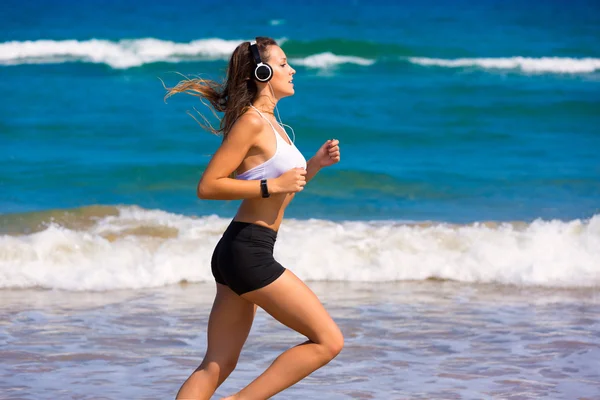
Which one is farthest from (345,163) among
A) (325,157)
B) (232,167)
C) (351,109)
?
(232,167)

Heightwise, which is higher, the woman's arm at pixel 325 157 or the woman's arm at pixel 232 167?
the woman's arm at pixel 325 157

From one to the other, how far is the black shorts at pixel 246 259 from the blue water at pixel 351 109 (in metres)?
8.01

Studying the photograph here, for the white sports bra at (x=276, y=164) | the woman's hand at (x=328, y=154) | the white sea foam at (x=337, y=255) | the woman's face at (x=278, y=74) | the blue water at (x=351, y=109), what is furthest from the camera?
the blue water at (x=351, y=109)

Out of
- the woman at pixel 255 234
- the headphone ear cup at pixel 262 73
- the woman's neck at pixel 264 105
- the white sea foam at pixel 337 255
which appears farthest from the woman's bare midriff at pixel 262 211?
the white sea foam at pixel 337 255

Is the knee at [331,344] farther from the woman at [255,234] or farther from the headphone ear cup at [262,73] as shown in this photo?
the headphone ear cup at [262,73]

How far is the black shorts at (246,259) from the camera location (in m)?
3.78

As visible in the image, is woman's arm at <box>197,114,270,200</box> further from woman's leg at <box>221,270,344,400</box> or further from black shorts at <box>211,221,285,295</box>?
woman's leg at <box>221,270,344,400</box>

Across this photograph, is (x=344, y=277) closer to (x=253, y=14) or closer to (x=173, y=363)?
(x=173, y=363)

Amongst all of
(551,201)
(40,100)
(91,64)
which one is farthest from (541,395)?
(91,64)

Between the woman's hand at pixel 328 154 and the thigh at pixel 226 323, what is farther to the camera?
the woman's hand at pixel 328 154

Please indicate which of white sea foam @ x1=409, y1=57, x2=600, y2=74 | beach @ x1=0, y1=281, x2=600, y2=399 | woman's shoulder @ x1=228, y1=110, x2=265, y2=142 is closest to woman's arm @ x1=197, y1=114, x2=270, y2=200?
woman's shoulder @ x1=228, y1=110, x2=265, y2=142

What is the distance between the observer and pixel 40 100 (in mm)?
19391

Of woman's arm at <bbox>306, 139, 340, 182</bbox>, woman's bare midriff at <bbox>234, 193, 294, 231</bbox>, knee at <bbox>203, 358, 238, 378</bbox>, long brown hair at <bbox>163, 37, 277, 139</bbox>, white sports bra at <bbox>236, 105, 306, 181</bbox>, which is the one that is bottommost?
knee at <bbox>203, 358, 238, 378</bbox>

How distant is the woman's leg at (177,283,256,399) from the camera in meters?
3.93
